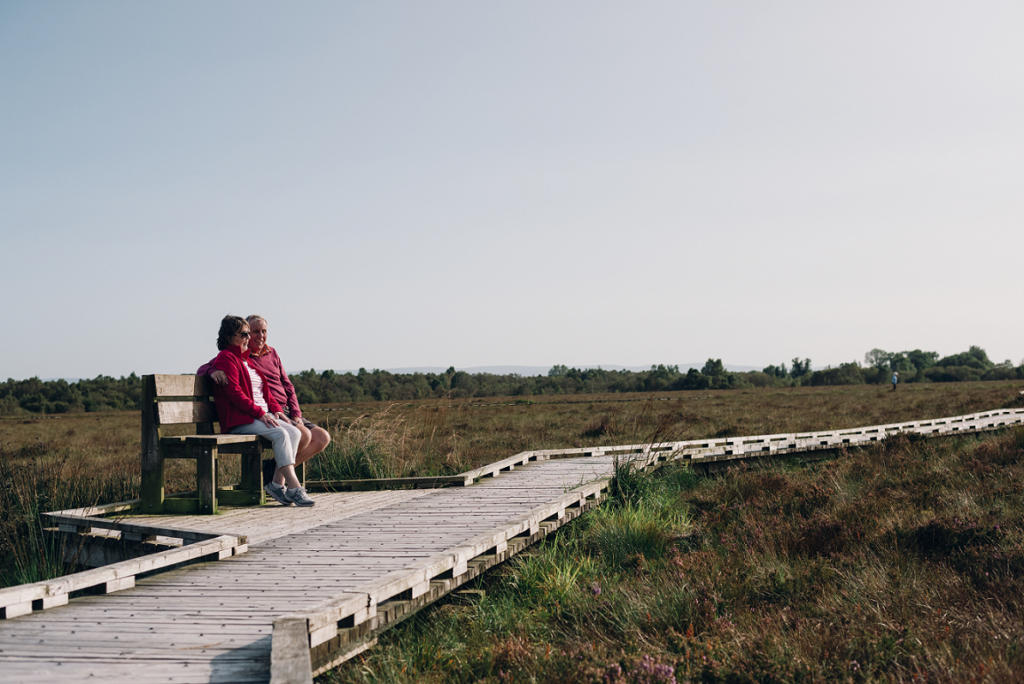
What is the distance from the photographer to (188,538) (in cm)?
479

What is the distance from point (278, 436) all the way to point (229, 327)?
3.22ft

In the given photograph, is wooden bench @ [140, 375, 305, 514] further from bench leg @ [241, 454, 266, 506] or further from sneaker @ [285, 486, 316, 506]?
sneaker @ [285, 486, 316, 506]

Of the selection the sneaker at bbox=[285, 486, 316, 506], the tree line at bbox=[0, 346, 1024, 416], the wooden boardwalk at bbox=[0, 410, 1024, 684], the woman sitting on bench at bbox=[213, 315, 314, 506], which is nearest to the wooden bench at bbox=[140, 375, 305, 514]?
the woman sitting on bench at bbox=[213, 315, 314, 506]

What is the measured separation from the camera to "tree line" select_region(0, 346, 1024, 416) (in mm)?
50438

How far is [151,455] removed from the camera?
18.4 ft

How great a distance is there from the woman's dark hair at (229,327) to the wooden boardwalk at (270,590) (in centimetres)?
142

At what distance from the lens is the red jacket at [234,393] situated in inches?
228

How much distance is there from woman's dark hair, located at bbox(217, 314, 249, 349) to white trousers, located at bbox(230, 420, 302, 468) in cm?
70

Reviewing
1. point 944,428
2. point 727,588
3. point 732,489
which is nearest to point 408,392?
point 944,428

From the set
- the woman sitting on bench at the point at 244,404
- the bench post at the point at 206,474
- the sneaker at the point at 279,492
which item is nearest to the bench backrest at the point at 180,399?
the woman sitting on bench at the point at 244,404

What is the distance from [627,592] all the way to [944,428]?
1271cm

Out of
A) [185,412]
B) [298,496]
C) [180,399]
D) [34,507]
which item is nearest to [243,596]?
[298,496]

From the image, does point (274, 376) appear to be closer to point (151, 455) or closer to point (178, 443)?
point (178, 443)

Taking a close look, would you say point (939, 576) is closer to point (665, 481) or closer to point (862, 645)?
point (862, 645)
